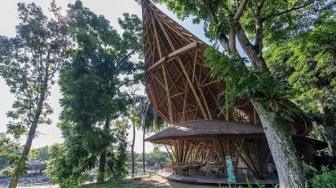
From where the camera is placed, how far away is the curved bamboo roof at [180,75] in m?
14.4

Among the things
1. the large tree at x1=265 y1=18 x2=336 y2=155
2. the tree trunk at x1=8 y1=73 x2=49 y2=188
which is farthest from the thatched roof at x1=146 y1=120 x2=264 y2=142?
the tree trunk at x1=8 y1=73 x2=49 y2=188

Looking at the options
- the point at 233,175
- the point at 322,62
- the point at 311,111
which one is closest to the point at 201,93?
the point at 233,175

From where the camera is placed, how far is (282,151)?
6285mm

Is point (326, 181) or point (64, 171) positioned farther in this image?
point (64, 171)

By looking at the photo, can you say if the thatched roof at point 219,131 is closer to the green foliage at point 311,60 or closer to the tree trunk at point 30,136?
the green foliage at point 311,60

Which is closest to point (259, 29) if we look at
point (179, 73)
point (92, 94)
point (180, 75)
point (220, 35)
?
point (220, 35)

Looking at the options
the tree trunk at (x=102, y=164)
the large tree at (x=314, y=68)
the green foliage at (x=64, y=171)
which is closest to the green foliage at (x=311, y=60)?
the large tree at (x=314, y=68)

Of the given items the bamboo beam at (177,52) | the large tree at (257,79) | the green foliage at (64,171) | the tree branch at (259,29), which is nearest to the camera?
the large tree at (257,79)

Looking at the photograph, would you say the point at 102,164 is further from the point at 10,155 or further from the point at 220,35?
the point at 220,35

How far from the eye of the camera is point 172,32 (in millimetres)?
15094

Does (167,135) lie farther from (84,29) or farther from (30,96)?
(30,96)

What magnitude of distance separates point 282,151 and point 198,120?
9.28 metres

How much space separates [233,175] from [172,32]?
32.9ft

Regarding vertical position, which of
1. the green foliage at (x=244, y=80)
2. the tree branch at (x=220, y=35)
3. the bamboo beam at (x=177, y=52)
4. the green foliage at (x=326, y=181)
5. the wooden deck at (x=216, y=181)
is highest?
the bamboo beam at (x=177, y=52)
